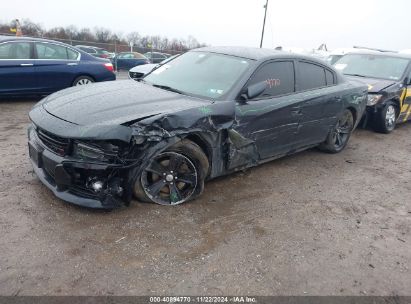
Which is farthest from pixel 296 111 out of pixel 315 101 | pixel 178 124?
pixel 178 124

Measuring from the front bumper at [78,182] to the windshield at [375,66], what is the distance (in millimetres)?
6843

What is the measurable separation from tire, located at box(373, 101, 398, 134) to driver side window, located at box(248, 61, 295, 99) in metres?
3.80

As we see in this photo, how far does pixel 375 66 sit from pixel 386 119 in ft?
4.45

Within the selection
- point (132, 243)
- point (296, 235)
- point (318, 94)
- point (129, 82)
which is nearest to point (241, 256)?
point (296, 235)

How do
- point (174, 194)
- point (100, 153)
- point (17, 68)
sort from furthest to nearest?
point (17, 68) → point (174, 194) → point (100, 153)

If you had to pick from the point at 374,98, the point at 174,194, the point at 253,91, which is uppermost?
the point at 253,91

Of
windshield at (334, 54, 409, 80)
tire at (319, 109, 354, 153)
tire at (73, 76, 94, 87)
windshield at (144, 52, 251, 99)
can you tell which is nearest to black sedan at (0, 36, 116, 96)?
tire at (73, 76, 94, 87)

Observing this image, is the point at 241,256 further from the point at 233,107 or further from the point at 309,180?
the point at 309,180

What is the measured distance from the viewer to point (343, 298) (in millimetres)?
2654

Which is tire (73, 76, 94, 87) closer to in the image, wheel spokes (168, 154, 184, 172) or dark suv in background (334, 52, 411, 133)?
wheel spokes (168, 154, 184, 172)

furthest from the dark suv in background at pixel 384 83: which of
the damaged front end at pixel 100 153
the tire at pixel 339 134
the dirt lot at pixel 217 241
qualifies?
the damaged front end at pixel 100 153

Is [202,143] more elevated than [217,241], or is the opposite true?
[202,143]

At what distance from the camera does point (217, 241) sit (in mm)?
3184

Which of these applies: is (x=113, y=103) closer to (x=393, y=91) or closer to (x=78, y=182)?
(x=78, y=182)
